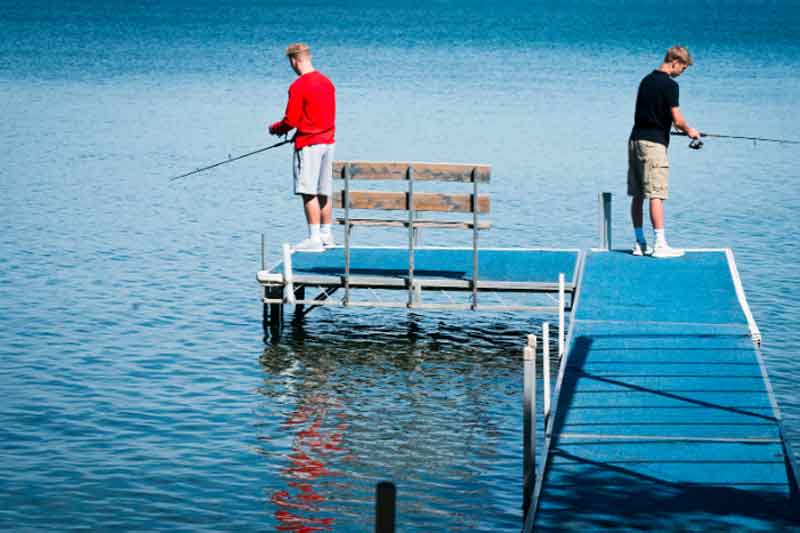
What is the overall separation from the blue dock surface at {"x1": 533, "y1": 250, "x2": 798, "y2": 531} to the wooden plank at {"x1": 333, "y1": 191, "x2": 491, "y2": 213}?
128cm

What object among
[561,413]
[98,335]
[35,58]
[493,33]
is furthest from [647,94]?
[493,33]

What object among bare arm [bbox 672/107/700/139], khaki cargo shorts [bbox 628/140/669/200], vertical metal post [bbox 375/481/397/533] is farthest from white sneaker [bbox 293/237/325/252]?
vertical metal post [bbox 375/481/397/533]

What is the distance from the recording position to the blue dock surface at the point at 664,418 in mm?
8617

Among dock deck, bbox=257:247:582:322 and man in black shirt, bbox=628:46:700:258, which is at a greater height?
man in black shirt, bbox=628:46:700:258

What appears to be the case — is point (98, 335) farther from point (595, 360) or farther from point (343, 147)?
point (343, 147)

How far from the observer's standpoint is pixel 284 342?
15.2 meters

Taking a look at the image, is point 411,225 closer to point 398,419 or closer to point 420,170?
point 420,170

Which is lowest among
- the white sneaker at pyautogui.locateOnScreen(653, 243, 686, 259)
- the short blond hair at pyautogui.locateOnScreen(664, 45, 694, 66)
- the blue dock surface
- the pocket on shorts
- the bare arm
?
the blue dock surface

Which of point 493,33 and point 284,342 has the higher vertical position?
point 493,33

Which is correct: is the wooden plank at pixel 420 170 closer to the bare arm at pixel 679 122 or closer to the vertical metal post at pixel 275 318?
the bare arm at pixel 679 122

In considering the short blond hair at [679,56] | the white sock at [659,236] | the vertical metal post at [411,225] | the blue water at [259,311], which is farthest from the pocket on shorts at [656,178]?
the vertical metal post at [411,225]

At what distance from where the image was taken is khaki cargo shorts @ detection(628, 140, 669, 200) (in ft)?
45.3

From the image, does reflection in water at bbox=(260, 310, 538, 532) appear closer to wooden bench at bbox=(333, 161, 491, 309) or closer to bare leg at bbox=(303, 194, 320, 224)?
wooden bench at bbox=(333, 161, 491, 309)

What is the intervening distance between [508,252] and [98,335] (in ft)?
14.0
